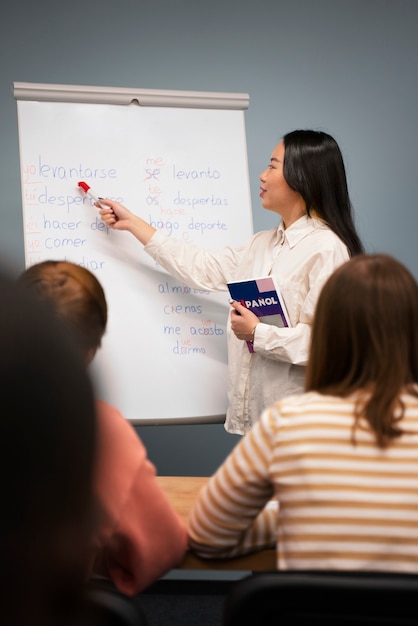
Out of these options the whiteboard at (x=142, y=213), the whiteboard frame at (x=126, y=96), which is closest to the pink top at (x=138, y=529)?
the whiteboard at (x=142, y=213)

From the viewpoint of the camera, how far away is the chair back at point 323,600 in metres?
0.90

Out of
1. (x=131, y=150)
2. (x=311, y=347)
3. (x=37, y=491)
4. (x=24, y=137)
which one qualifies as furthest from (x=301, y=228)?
(x=37, y=491)

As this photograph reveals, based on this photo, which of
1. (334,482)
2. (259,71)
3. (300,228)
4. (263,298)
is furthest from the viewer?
(259,71)

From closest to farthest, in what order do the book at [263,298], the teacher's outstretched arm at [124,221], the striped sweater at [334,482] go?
the striped sweater at [334,482]
the book at [263,298]
the teacher's outstretched arm at [124,221]

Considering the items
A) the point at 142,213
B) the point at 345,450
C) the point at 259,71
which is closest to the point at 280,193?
the point at 142,213

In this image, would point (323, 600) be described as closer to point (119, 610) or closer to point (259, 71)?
point (119, 610)

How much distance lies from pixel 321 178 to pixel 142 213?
63cm

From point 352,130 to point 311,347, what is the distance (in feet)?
7.45

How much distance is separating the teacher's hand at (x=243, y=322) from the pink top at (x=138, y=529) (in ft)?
3.63

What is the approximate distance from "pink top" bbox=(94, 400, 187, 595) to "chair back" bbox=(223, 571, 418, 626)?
32 centimetres

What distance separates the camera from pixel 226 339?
2.71m

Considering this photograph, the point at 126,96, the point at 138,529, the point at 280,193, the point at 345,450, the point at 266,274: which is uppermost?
the point at 126,96

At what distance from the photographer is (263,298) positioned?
7.75 ft

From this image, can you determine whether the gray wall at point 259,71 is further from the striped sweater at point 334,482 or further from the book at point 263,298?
the striped sweater at point 334,482
